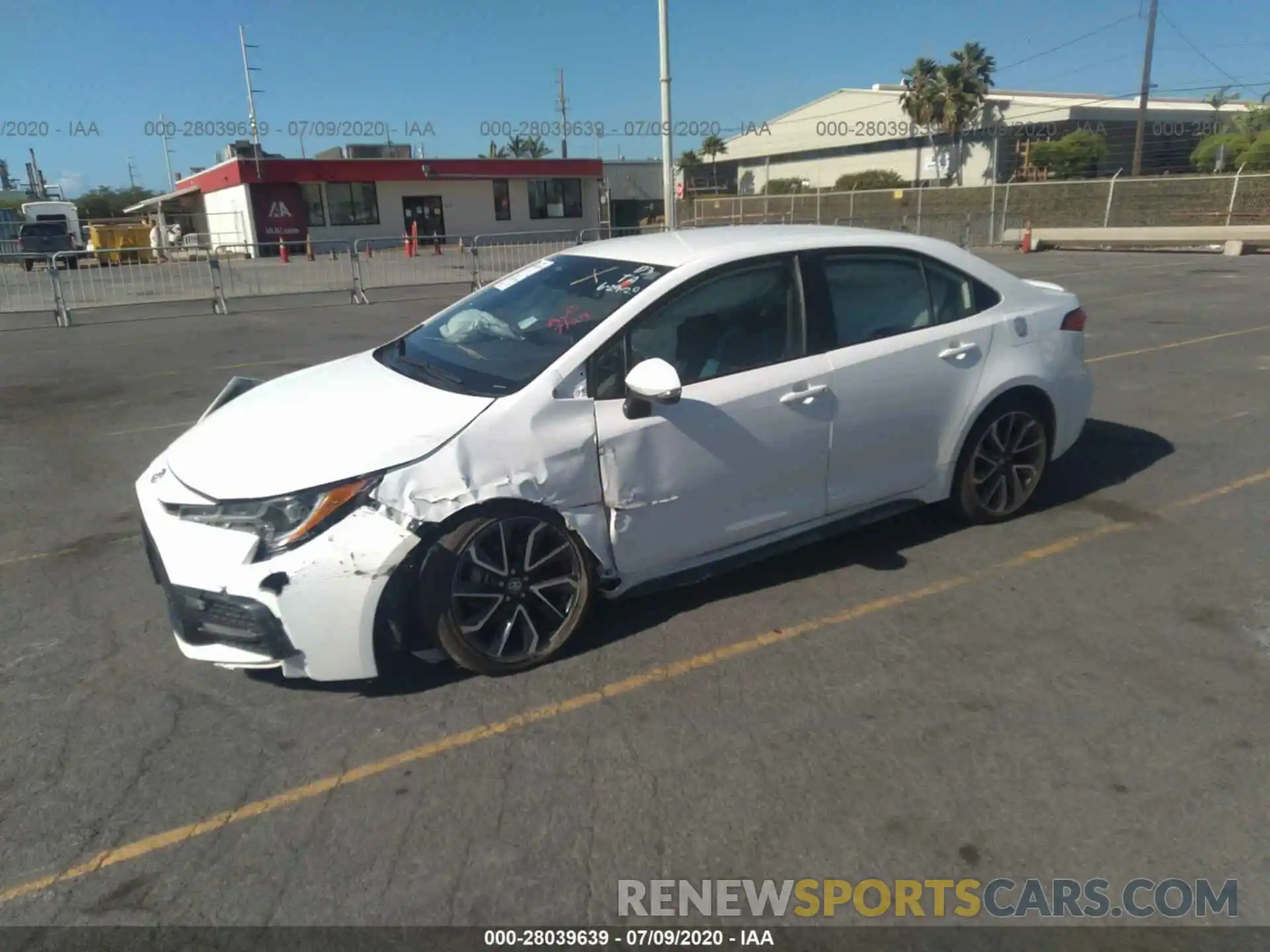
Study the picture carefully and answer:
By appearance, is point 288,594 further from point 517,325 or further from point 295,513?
point 517,325

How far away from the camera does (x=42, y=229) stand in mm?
36625

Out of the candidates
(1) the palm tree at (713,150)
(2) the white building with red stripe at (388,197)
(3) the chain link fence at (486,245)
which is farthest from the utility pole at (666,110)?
(1) the palm tree at (713,150)

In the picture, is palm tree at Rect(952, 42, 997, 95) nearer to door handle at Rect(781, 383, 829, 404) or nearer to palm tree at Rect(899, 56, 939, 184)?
palm tree at Rect(899, 56, 939, 184)

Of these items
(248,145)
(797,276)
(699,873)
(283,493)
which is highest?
(248,145)

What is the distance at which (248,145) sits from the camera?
154ft

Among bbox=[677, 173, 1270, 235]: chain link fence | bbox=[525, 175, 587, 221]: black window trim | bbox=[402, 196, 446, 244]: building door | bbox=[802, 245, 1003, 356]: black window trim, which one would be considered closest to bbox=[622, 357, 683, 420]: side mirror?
bbox=[802, 245, 1003, 356]: black window trim

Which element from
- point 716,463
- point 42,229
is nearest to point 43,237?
point 42,229

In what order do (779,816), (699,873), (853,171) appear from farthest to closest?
→ 1. (853,171)
2. (779,816)
3. (699,873)

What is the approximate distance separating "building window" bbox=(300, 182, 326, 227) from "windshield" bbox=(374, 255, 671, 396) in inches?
1679

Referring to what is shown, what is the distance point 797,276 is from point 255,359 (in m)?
9.30

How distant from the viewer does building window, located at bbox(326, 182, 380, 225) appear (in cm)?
4334

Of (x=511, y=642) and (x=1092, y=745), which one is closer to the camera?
(x=1092, y=745)

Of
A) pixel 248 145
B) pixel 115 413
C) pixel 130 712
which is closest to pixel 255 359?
pixel 115 413

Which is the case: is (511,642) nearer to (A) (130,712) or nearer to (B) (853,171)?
(A) (130,712)
